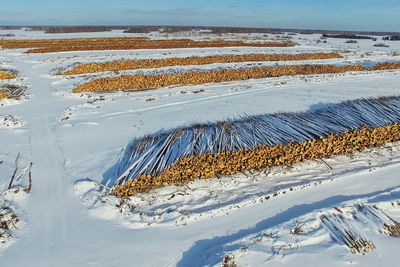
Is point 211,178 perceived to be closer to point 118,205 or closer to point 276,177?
point 276,177

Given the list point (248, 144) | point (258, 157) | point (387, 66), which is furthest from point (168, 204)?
point (387, 66)

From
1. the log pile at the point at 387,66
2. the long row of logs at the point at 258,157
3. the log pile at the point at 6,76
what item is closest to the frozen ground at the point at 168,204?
the long row of logs at the point at 258,157

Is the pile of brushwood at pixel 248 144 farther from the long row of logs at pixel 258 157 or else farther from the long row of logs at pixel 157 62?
the long row of logs at pixel 157 62

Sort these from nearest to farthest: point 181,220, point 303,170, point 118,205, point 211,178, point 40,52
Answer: point 181,220, point 118,205, point 211,178, point 303,170, point 40,52

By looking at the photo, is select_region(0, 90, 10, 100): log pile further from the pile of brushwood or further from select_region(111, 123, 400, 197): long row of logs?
select_region(111, 123, 400, 197): long row of logs

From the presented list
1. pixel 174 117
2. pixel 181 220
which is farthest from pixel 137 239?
pixel 174 117

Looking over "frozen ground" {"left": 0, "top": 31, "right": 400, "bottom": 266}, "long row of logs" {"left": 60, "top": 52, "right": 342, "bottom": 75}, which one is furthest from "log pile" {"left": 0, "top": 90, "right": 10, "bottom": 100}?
"long row of logs" {"left": 60, "top": 52, "right": 342, "bottom": 75}

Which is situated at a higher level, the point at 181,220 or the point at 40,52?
the point at 40,52

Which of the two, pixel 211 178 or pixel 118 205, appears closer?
pixel 118 205
